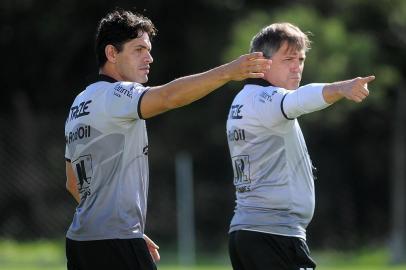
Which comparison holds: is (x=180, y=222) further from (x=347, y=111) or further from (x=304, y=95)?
(x=304, y=95)

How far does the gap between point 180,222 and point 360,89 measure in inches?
390

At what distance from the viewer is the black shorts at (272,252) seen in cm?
508

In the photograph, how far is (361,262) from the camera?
12.8 m

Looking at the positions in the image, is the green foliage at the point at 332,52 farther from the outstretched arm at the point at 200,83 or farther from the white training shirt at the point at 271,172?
the outstretched arm at the point at 200,83

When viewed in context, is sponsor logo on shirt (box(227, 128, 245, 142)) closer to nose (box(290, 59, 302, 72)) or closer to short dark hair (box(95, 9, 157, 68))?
nose (box(290, 59, 302, 72))

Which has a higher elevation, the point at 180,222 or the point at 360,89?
the point at 360,89

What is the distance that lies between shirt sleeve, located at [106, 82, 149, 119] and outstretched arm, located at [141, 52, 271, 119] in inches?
2.1

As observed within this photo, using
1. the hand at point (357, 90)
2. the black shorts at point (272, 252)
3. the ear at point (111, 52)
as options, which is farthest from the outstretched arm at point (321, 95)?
the ear at point (111, 52)

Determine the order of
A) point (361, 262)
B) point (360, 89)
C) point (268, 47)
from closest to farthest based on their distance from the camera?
point (360, 89) < point (268, 47) < point (361, 262)

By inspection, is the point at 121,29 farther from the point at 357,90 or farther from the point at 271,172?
the point at 357,90

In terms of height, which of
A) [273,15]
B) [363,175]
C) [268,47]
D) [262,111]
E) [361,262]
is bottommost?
[361,262]

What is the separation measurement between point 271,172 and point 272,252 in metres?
0.42

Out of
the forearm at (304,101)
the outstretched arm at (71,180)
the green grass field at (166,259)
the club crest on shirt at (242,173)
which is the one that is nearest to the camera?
the forearm at (304,101)

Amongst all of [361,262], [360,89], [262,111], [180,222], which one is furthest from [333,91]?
[180,222]
